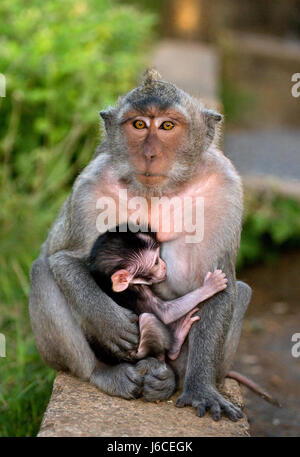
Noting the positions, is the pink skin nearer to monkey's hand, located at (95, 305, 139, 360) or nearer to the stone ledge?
monkey's hand, located at (95, 305, 139, 360)

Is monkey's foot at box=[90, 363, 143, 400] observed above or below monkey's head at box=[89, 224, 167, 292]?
below

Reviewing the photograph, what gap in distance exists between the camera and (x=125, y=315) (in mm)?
3699

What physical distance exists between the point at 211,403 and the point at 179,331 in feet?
1.39

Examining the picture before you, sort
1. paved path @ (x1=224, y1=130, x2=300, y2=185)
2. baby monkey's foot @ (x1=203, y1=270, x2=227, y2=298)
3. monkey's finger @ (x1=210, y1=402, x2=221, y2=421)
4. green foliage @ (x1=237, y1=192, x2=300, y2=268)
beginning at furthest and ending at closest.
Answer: paved path @ (x1=224, y1=130, x2=300, y2=185), green foliage @ (x1=237, y1=192, x2=300, y2=268), baby monkey's foot @ (x1=203, y1=270, x2=227, y2=298), monkey's finger @ (x1=210, y1=402, x2=221, y2=421)

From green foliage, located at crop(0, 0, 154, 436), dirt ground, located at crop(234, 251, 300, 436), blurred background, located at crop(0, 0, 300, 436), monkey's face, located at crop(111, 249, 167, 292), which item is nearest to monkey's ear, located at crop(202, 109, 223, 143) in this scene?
monkey's face, located at crop(111, 249, 167, 292)

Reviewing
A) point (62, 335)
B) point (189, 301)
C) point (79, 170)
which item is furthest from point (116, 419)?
point (79, 170)

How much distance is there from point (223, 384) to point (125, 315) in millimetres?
772

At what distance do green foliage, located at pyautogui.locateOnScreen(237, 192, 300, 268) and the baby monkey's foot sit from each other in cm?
405

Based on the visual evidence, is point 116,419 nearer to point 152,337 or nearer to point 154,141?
point 152,337

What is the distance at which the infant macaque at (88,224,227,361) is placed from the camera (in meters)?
3.68

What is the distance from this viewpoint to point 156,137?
3.59m

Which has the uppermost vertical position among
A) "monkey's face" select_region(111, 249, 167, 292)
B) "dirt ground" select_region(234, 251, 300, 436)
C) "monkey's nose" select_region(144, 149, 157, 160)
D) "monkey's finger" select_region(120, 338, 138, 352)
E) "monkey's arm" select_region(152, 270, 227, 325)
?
"monkey's nose" select_region(144, 149, 157, 160)
